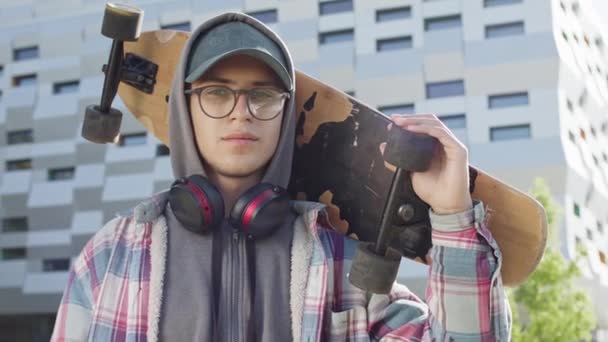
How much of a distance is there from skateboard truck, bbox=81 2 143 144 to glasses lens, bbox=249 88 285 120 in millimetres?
529

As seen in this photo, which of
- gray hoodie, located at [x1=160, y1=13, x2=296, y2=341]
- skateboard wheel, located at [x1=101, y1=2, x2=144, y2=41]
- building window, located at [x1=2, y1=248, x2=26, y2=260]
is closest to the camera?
gray hoodie, located at [x1=160, y1=13, x2=296, y2=341]

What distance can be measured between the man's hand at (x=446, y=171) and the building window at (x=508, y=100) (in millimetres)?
22189

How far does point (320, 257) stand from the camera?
1.79 metres

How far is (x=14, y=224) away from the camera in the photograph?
2869cm

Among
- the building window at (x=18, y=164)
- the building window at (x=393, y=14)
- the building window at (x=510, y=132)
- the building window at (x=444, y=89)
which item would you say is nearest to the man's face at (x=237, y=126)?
the building window at (x=510, y=132)

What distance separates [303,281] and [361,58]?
76.0 feet

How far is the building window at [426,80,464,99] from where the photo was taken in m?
23.2

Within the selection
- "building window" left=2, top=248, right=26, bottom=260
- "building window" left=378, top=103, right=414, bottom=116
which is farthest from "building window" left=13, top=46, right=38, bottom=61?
"building window" left=378, top=103, right=414, bottom=116

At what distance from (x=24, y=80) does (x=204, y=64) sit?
3107cm

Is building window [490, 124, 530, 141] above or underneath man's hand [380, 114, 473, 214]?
above

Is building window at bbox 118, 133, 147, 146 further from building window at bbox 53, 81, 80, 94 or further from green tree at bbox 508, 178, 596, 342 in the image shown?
green tree at bbox 508, 178, 596, 342

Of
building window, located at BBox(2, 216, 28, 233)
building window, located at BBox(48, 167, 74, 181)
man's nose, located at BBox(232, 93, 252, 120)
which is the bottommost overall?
building window, located at BBox(2, 216, 28, 233)

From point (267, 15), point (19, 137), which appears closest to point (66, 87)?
point (19, 137)

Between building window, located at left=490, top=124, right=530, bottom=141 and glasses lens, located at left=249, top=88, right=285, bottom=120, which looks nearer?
glasses lens, located at left=249, top=88, right=285, bottom=120
